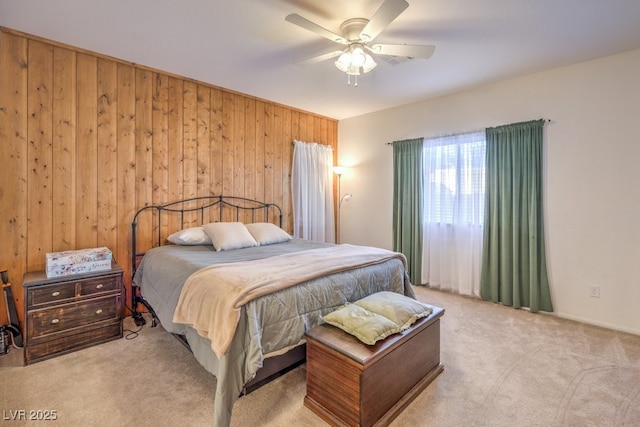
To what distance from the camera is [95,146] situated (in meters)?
2.96

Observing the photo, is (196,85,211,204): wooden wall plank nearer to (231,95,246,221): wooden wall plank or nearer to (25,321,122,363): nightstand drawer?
(231,95,246,221): wooden wall plank

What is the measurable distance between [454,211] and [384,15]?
9.14 feet

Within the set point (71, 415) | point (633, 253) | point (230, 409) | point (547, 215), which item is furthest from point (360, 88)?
point (71, 415)

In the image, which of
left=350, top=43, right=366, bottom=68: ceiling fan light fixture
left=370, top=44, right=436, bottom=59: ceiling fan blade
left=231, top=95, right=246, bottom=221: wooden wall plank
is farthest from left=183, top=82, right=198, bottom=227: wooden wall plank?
left=370, top=44, right=436, bottom=59: ceiling fan blade

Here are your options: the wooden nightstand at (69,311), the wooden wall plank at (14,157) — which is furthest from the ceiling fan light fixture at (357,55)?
the wooden wall plank at (14,157)

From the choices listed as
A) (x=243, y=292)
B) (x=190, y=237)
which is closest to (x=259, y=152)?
(x=190, y=237)

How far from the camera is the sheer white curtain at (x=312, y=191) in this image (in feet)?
15.5

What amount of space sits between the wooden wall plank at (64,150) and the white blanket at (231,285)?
63.2 inches

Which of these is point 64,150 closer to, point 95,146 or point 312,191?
point 95,146

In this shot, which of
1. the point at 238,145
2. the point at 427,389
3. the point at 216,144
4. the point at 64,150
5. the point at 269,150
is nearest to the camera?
the point at 427,389

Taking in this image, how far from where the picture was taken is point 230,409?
163 centimetres

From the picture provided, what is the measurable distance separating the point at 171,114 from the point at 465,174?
3.59 meters

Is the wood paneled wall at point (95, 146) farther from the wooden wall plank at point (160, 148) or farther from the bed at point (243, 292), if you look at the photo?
the bed at point (243, 292)

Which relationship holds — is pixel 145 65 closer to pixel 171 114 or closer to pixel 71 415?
pixel 171 114
